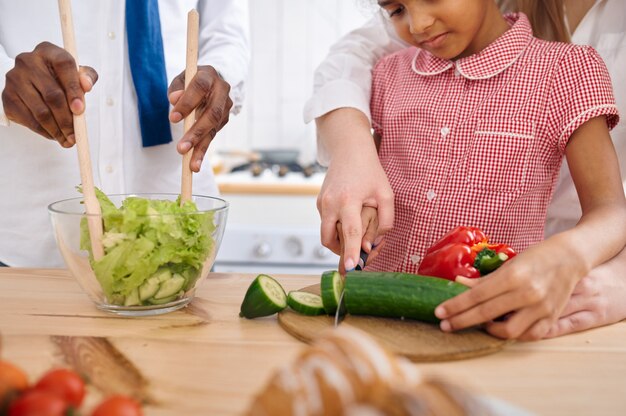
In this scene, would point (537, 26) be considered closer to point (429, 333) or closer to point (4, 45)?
point (429, 333)

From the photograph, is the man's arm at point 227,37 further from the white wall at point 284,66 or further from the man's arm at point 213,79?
the white wall at point 284,66

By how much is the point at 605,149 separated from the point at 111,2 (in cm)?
124

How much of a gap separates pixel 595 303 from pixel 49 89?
3.37 feet

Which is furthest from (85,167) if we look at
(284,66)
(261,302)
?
(284,66)

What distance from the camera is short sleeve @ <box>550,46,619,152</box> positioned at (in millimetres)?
1421

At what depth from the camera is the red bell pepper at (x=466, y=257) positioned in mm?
1271

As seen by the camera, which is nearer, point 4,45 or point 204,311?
point 204,311

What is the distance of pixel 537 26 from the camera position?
1729 millimetres

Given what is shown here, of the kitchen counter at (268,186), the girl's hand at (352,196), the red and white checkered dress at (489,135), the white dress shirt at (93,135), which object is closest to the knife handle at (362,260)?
the girl's hand at (352,196)

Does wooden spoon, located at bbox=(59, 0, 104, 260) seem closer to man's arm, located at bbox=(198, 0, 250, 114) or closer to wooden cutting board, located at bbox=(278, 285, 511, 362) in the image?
wooden cutting board, located at bbox=(278, 285, 511, 362)

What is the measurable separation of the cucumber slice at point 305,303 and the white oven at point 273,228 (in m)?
1.65

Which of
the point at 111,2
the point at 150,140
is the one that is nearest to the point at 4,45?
the point at 111,2

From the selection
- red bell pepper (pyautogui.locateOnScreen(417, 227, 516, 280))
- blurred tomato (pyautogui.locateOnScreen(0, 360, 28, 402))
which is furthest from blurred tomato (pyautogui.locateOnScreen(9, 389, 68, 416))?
red bell pepper (pyautogui.locateOnScreen(417, 227, 516, 280))

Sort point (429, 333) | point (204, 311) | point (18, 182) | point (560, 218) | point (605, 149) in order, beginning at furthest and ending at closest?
point (560, 218) < point (18, 182) < point (605, 149) < point (204, 311) < point (429, 333)
